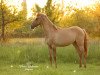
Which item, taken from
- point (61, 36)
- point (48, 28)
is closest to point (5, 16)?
point (48, 28)

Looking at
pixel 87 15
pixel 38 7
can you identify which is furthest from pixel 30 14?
pixel 87 15

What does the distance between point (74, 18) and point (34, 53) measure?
277 inches

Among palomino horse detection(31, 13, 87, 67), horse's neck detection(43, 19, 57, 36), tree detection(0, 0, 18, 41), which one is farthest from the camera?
tree detection(0, 0, 18, 41)

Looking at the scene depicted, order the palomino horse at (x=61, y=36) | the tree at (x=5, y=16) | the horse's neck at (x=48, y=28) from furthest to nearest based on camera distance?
the tree at (x=5, y=16), the horse's neck at (x=48, y=28), the palomino horse at (x=61, y=36)

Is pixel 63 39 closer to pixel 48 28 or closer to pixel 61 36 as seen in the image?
pixel 61 36

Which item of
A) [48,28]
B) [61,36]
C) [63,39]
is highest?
[48,28]

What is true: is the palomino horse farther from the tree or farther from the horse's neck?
the tree

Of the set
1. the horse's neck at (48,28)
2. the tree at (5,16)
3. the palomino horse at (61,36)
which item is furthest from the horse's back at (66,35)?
the tree at (5,16)

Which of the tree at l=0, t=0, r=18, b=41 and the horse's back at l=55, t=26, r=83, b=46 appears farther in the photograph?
the tree at l=0, t=0, r=18, b=41

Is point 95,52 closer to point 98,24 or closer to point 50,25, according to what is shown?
point 50,25

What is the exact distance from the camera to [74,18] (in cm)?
1944

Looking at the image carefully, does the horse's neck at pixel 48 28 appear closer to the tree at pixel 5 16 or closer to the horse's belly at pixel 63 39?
the horse's belly at pixel 63 39

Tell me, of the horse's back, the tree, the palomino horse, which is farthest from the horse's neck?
the tree

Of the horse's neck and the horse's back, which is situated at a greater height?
the horse's neck
